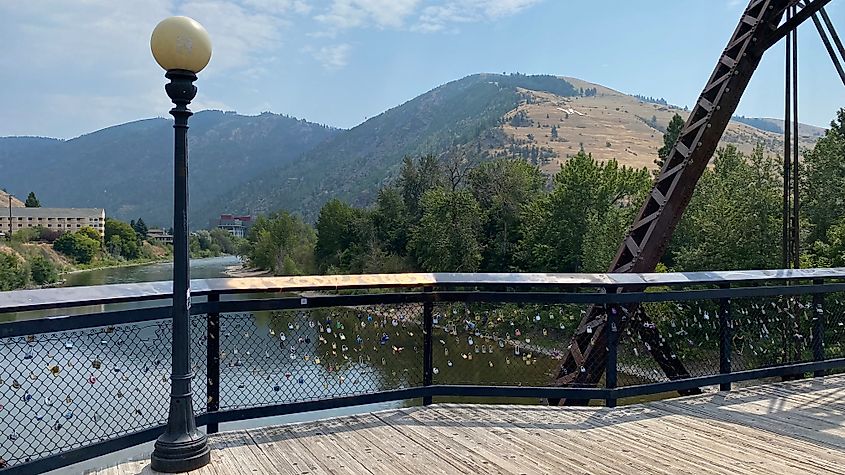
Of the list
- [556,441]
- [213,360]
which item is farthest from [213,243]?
[556,441]

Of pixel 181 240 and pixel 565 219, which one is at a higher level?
pixel 565 219

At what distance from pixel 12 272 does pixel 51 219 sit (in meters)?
46.0

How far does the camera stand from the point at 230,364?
4.13 m

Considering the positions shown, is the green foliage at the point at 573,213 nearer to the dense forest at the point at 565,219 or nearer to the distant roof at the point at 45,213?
the dense forest at the point at 565,219

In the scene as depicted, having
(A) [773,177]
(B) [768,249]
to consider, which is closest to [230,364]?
(B) [768,249]

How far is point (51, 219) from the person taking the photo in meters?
94.2

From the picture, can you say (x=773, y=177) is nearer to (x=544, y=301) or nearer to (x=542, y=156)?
(x=544, y=301)

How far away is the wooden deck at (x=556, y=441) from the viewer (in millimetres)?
3420

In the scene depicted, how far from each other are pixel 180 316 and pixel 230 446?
862mm

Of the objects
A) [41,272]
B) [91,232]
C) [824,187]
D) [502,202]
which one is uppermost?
[824,187]

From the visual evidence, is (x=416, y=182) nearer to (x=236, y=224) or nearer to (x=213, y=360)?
(x=213, y=360)

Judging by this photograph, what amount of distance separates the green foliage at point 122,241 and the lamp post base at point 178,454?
96.6 m

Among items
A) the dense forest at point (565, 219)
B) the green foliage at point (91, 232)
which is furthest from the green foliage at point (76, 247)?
the dense forest at point (565, 219)

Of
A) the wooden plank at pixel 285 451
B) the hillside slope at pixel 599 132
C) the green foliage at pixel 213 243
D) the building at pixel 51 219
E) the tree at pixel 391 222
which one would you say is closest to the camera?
the wooden plank at pixel 285 451
